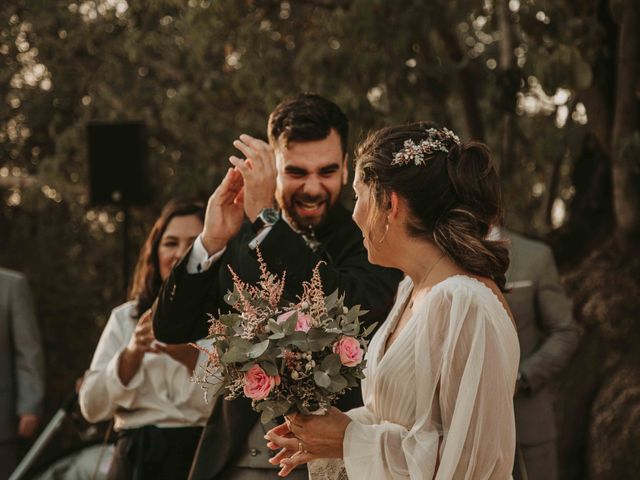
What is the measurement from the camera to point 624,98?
7812mm

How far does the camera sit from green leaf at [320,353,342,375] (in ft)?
10.6

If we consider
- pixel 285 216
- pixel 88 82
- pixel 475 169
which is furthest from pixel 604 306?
pixel 88 82

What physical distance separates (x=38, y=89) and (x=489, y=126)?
4592 millimetres

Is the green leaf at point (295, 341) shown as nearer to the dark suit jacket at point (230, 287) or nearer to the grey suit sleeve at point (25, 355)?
the dark suit jacket at point (230, 287)

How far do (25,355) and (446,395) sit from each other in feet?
14.3

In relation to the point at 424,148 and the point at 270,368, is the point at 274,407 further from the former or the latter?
the point at 424,148

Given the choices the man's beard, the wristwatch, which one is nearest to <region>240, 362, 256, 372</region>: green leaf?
the wristwatch

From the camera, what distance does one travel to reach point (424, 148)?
347 cm

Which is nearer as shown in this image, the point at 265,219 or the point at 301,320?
the point at 301,320

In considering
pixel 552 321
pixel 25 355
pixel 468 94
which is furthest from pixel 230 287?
pixel 468 94

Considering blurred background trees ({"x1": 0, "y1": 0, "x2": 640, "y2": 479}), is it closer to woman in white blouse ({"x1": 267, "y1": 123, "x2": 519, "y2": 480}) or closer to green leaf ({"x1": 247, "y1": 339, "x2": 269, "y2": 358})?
woman in white blouse ({"x1": 267, "y1": 123, "x2": 519, "y2": 480})

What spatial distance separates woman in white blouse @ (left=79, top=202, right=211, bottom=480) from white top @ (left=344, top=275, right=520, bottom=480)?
179 centimetres

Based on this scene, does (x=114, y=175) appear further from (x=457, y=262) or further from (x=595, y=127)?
(x=457, y=262)

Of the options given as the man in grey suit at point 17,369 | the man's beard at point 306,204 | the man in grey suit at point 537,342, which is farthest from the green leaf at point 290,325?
the man in grey suit at point 17,369
